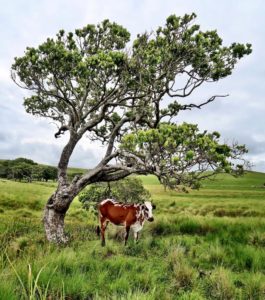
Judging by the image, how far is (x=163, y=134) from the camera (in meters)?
13.8

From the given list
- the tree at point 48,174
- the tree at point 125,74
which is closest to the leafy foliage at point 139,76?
the tree at point 125,74

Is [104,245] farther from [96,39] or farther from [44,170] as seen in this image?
[44,170]

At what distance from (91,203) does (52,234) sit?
9.39 metres

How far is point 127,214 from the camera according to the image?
15.5 meters

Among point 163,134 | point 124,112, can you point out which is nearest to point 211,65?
point 124,112

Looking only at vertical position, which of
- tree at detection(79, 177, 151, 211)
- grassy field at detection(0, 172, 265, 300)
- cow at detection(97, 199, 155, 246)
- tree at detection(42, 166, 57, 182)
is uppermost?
tree at detection(42, 166, 57, 182)

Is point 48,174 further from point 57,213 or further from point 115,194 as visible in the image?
point 57,213

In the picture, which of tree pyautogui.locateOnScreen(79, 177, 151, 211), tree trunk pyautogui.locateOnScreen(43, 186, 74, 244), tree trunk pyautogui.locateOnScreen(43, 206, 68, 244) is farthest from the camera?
tree pyautogui.locateOnScreen(79, 177, 151, 211)

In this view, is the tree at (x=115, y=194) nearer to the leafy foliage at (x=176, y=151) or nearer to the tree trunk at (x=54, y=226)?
the tree trunk at (x=54, y=226)

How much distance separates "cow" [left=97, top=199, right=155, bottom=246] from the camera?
1529 centimetres

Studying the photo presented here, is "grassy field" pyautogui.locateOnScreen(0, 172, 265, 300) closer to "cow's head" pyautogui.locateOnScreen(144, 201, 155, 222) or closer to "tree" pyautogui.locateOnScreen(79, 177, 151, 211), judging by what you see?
"cow's head" pyautogui.locateOnScreen(144, 201, 155, 222)

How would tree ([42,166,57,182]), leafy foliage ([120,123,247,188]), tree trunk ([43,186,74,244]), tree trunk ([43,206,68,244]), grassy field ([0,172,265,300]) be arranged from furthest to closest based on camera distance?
tree ([42,166,57,182])
tree trunk ([43,186,74,244])
tree trunk ([43,206,68,244])
leafy foliage ([120,123,247,188])
grassy field ([0,172,265,300])

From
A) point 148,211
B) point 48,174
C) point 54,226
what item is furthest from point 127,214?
point 48,174

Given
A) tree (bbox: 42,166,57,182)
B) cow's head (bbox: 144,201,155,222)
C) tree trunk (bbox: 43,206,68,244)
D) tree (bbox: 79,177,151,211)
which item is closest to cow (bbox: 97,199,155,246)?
cow's head (bbox: 144,201,155,222)
